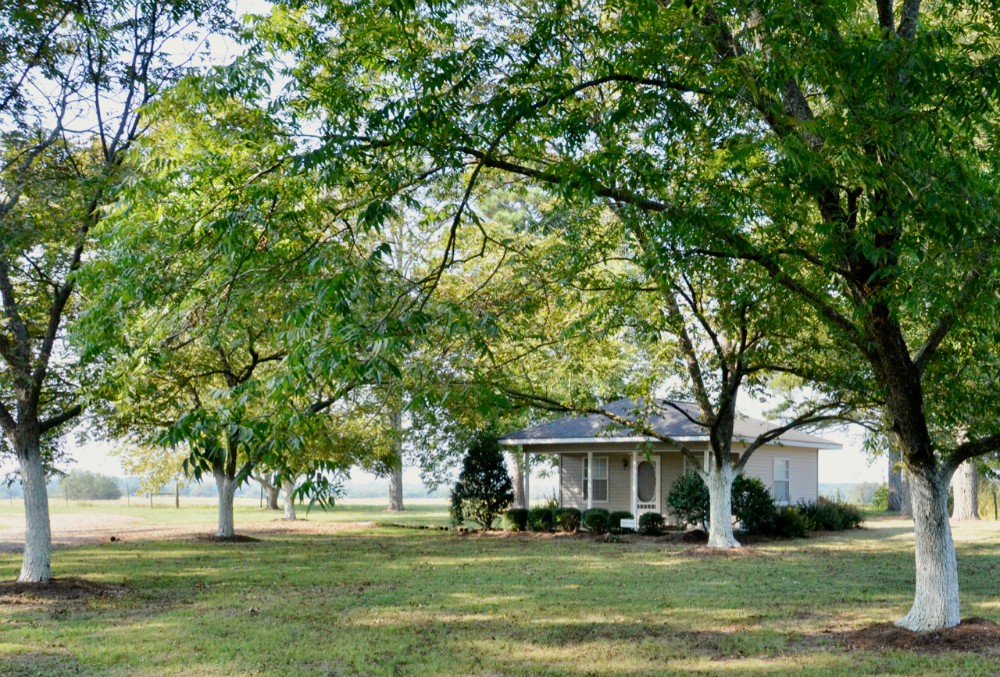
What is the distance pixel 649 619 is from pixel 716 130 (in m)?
6.09

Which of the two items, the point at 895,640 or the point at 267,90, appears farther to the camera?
the point at 895,640

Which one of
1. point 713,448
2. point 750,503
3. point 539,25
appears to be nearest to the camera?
point 539,25

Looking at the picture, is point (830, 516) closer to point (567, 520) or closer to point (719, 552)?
point (567, 520)

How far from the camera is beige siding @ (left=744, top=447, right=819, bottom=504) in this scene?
2833 cm

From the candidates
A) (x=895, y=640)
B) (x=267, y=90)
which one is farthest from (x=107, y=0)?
(x=895, y=640)

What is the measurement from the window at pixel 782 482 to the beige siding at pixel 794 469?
0.16m

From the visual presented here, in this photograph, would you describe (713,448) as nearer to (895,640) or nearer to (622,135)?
(895,640)

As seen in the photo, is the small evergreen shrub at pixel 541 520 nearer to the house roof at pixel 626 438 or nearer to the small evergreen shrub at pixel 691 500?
the house roof at pixel 626 438

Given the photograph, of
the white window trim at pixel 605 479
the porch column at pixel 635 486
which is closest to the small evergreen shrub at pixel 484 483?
the white window trim at pixel 605 479

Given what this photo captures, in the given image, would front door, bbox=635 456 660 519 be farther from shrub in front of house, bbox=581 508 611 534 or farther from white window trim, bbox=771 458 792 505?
white window trim, bbox=771 458 792 505

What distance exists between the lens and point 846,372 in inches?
575

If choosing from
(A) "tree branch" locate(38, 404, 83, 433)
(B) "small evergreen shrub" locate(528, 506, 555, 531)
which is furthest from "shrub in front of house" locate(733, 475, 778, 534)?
(A) "tree branch" locate(38, 404, 83, 433)

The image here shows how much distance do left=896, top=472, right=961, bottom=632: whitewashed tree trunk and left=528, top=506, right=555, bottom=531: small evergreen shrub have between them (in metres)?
16.1

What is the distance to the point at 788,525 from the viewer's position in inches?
924
